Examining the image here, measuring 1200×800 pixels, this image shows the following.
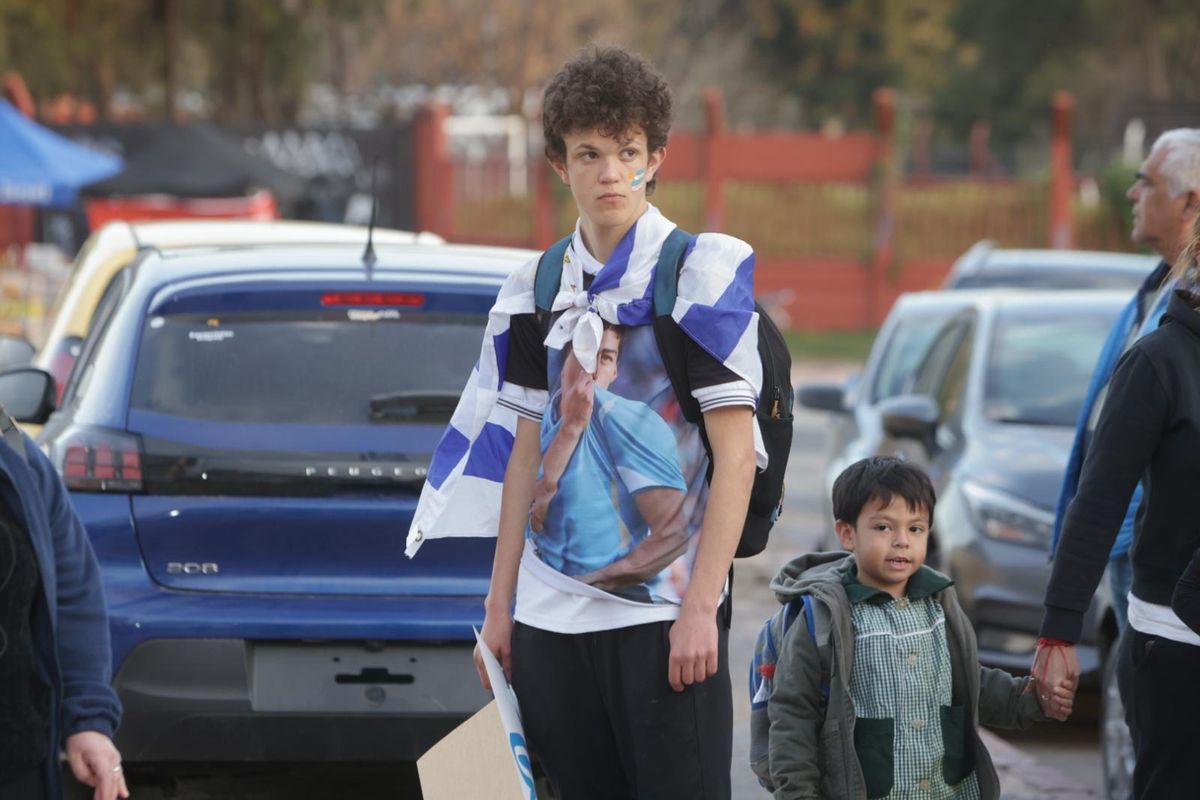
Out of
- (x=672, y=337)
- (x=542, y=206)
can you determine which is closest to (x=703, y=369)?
(x=672, y=337)

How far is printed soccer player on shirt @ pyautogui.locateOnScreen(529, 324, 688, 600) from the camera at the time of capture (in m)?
3.24

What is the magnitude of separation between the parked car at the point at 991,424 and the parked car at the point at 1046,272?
308 cm

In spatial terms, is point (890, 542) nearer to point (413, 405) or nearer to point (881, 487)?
point (881, 487)

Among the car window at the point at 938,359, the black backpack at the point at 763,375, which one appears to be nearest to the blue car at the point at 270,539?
the black backpack at the point at 763,375

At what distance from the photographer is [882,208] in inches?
1208

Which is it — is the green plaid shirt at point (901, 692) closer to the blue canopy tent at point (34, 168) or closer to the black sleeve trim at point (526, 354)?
the black sleeve trim at point (526, 354)

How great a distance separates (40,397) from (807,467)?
33.4 ft

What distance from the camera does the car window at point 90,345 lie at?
17.5ft

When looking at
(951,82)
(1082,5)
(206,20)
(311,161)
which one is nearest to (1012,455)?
(311,161)

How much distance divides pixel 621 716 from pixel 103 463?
2.05m

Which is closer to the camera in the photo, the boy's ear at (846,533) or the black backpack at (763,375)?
the black backpack at (763,375)

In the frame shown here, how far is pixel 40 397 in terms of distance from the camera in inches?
221

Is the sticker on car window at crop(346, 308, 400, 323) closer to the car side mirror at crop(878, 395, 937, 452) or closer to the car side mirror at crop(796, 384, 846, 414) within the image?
the car side mirror at crop(878, 395, 937, 452)

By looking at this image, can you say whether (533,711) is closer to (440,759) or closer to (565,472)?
(440,759)
